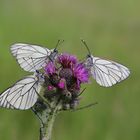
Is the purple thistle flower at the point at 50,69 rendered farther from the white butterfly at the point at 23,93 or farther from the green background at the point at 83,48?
the green background at the point at 83,48

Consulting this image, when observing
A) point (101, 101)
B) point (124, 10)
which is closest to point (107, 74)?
point (101, 101)

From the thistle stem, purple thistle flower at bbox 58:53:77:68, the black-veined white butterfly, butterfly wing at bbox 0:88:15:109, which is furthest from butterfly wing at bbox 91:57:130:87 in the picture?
butterfly wing at bbox 0:88:15:109

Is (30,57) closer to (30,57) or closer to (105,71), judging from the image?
(30,57)

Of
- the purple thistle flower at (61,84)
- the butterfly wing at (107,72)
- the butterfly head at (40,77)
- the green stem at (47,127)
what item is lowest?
the green stem at (47,127)

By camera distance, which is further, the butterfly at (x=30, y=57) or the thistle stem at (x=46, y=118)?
the butterfly at (x=30, y=57)

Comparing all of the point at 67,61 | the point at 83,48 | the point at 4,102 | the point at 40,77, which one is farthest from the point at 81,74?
the point at 83,48

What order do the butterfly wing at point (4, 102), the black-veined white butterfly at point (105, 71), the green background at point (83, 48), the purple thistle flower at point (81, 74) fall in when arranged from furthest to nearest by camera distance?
1. the green background at point (83, 48)
2. the black-veined white butterfly at point (105, 71)
3. the purple thistle flower at point (81, 74)
4. the butterfly wing at point (4, 102)

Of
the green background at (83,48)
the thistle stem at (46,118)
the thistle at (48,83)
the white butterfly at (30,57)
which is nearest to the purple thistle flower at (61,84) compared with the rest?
the thistle at (48,83)
